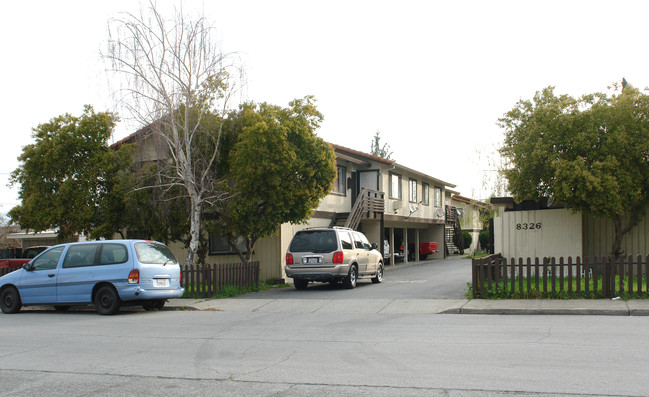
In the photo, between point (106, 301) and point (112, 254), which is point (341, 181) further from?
point (106, 301)

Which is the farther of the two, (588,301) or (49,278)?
(49,278)

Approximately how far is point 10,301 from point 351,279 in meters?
9.45

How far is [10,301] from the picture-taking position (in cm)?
1526

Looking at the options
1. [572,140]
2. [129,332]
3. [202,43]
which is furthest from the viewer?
[202,43]

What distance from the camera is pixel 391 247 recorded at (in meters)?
33.8

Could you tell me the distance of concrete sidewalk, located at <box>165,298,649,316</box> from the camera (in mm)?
12336

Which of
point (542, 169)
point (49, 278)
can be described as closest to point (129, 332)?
point (49, 278)

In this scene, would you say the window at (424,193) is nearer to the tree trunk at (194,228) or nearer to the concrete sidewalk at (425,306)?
the tree trunk at (194,228)

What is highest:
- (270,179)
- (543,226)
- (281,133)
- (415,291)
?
(281,133)

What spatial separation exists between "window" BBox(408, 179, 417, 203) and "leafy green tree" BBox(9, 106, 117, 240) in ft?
59.1

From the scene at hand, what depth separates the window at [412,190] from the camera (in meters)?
34.8

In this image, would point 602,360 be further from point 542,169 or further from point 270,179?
point 270,179

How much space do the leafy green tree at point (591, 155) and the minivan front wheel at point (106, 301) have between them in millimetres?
11876

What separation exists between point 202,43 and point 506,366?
568 inches
